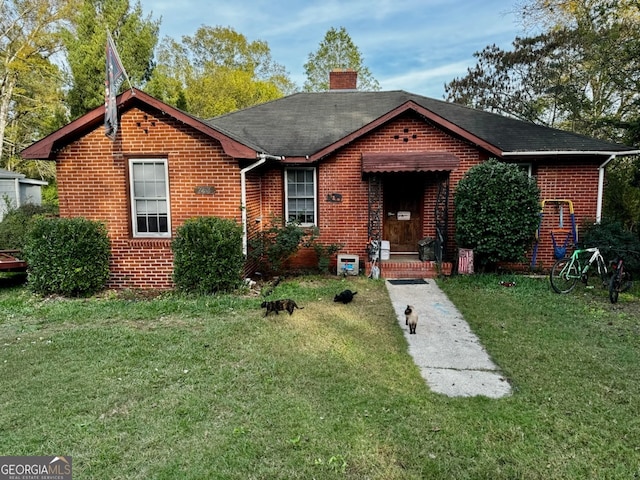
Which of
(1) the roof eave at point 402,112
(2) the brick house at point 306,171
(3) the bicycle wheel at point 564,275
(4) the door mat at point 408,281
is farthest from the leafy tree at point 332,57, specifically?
(3) the bicycle wheel at point 564,275

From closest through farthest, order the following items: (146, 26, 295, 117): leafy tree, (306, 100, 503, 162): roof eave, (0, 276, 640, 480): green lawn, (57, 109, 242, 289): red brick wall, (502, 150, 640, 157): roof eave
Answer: (0, 276, 640, 480): green lawn
(57, 109, 242, 289): red brick wall
(502, 150, 640, 157): roof eave
(306, 100, 503, 162): roof eave
(146, 26, 295, 117): leafy tree

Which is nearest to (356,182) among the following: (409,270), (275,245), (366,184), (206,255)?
(366,184)

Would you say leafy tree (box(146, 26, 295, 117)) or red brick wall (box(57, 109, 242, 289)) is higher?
leafy tree (box(146, 26, 295, 117))

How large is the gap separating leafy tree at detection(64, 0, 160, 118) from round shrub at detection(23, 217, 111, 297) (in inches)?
393

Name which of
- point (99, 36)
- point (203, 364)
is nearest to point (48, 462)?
point (203, 364)

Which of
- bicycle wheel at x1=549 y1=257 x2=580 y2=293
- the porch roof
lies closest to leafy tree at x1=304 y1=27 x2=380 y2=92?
the porch roof

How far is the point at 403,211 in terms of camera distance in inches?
427

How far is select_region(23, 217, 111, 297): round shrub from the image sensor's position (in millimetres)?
7883

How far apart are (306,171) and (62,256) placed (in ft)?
18.5

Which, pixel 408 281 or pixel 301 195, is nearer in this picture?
pixel 408 281

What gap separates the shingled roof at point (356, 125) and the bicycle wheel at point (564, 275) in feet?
8.91

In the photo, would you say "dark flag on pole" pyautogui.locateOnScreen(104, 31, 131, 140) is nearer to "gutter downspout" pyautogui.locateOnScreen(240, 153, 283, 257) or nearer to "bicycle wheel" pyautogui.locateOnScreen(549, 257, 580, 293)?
"gutter downspout" pyautogui.locateOnScreen(240, 153, 283, 257)

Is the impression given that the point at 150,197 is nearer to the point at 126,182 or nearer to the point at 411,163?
the point at 126,182

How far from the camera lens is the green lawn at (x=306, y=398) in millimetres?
3164
